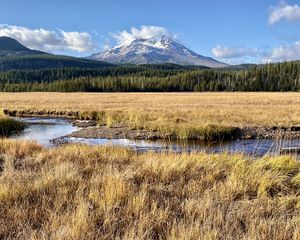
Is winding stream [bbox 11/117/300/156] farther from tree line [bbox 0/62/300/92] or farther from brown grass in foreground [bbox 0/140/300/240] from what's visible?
tree line [bbox 0/62/300/92]

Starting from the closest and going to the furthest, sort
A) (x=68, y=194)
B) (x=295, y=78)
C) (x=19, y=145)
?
(x=68, y=194) → (x=19, y=145) → (x=295, y=78)

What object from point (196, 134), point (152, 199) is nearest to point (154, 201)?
point (152, 199)

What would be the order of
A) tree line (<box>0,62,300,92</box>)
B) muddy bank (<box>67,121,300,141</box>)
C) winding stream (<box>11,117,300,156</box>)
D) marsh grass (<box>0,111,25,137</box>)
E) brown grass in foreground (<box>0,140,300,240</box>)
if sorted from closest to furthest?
brown grass in foreground (<box>0,140,300,240</box>) → winding stream (<box>11,117,300,156</box>) → muddy bank (<box>67,121,300,141</box>) → marsh grass (<box>0,111,25,137</box>) → tree line (<box>0,62,300,92</box>)

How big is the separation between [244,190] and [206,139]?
65.7ft

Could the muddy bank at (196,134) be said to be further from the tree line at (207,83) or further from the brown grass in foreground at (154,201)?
the tree line at (207,83)

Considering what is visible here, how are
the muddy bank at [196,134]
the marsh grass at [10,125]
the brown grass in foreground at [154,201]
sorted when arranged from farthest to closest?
the marsh grass at [10,125], the muddy bank at [196,134], the brown grass in foreground at [154,201]

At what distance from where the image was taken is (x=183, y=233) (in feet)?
15.8

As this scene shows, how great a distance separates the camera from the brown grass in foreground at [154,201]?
5.09m

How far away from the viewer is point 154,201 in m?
6.26

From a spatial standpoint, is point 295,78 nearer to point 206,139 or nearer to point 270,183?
Answer: point 206,139

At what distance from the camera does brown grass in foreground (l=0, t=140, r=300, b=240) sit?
5.09 m

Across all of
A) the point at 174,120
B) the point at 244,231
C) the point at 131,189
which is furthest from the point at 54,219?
the point at 174,120

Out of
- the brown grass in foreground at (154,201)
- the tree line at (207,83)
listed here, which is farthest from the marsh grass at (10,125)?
the tree line at (207,83)

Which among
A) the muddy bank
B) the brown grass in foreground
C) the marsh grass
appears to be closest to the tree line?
the muddy bank
